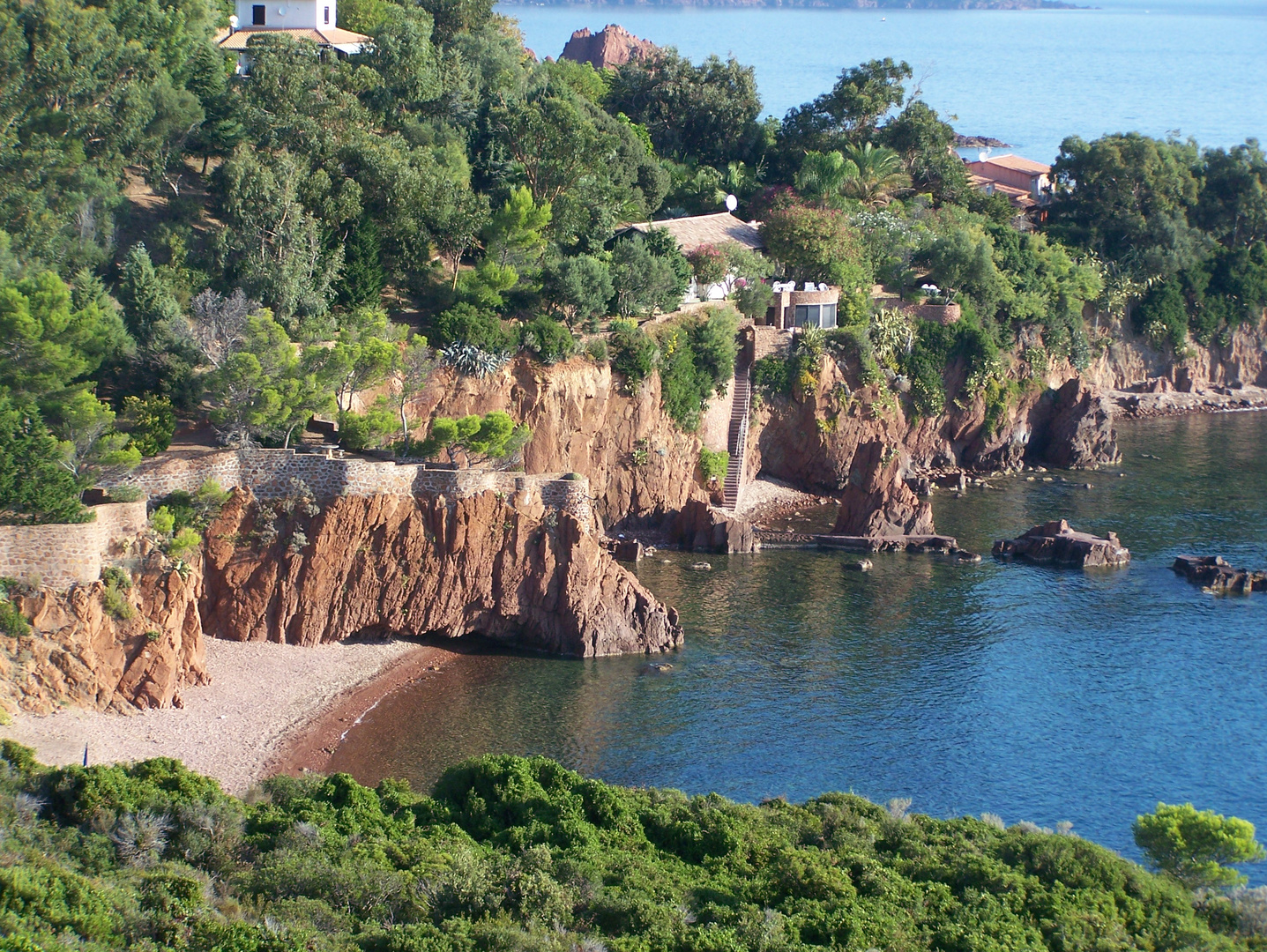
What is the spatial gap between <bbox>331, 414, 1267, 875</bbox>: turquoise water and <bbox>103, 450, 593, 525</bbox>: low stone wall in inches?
228

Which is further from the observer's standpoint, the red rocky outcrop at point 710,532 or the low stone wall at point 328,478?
the red rocky outcrop at point 710,532

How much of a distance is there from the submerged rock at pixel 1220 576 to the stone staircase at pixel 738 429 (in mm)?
18958

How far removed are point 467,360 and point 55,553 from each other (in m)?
19.6

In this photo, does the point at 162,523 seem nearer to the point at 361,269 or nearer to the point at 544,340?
the point at 361,269

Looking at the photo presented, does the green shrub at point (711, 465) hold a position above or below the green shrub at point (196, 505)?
above

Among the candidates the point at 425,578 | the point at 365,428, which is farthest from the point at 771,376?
the point at 425,578

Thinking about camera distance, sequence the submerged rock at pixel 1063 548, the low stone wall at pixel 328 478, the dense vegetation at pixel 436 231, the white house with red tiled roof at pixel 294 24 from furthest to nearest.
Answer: the white house with red tiled roof at pixel 294 24 < the submerged rock at pixel 1063 548 < the dense vegetation at pixel 436 231 < the low stone wall at pixel 328 478

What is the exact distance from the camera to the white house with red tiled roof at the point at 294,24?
75250mm

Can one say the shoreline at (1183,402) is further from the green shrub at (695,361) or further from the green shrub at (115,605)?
the green shrub at (115,605)

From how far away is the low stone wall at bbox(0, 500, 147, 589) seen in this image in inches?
1613

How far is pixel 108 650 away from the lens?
42000mm

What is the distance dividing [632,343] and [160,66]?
23085 millimetres

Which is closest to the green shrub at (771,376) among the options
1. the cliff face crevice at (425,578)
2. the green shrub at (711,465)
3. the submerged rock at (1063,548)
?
the green shrub at (711,465)

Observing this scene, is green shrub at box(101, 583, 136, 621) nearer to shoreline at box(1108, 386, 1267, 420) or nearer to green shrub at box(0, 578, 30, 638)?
green shrub at box(0, 578, 30, 638)
